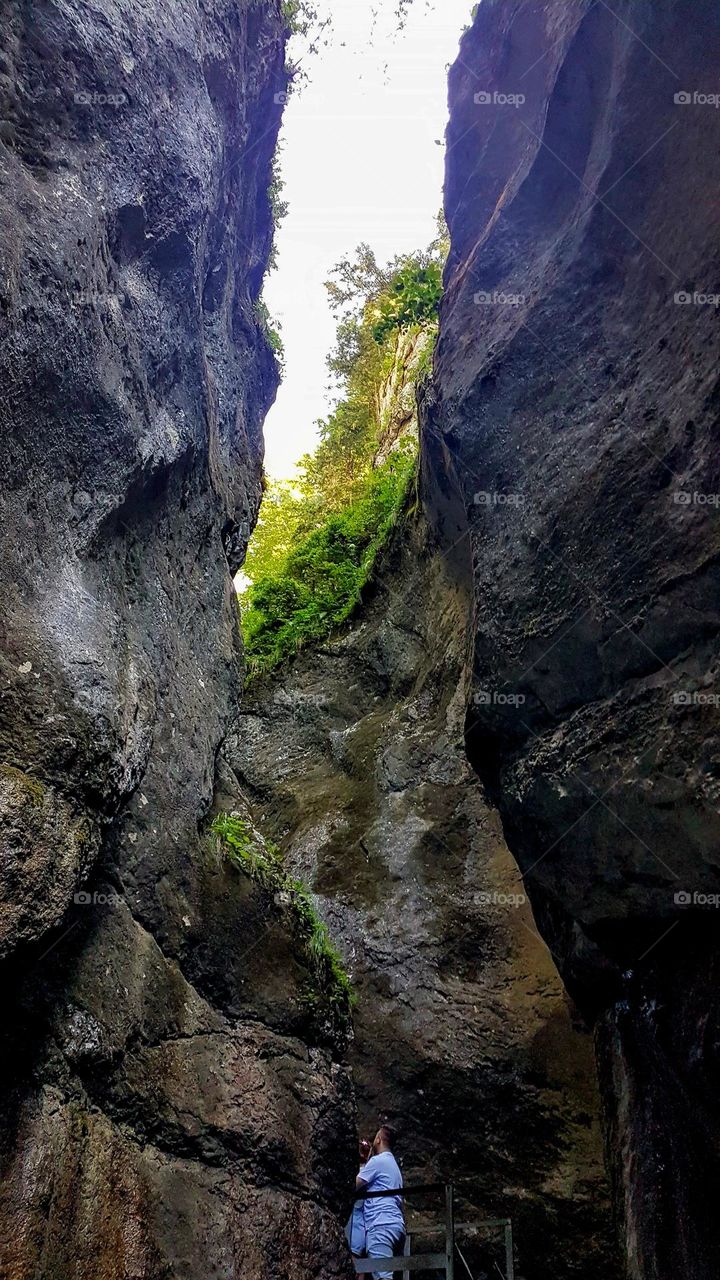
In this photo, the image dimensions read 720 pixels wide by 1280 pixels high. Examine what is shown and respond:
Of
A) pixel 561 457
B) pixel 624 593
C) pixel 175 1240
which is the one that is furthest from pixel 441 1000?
pixel 561 457

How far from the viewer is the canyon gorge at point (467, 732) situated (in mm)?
5117

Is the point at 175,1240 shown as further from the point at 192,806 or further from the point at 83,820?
the point at 192,806

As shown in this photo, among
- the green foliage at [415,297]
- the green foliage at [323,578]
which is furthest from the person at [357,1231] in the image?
the green foliage at [415,297]

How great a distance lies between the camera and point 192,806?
7.13 meters

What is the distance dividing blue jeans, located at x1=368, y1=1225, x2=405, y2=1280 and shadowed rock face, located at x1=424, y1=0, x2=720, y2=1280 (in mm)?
2046

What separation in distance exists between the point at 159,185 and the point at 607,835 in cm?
670

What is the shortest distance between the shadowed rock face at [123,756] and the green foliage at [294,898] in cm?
21

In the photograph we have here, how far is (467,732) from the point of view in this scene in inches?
320

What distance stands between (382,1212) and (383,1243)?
8.3 inches

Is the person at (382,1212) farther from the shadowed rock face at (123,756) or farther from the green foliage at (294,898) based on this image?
the green foliage at (294,898)

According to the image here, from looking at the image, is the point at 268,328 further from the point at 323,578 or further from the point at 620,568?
the point at 620,568

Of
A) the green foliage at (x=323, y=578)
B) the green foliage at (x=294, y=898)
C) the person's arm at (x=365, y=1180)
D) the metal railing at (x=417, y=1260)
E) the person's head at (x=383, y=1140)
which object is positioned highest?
the green foliage at (x=323, y=578)

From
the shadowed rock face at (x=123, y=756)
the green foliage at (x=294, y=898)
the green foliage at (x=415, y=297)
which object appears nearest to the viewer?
the shadowed rock face at (x=123, y=756)

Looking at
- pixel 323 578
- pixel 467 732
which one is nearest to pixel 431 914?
pixel 467 732
